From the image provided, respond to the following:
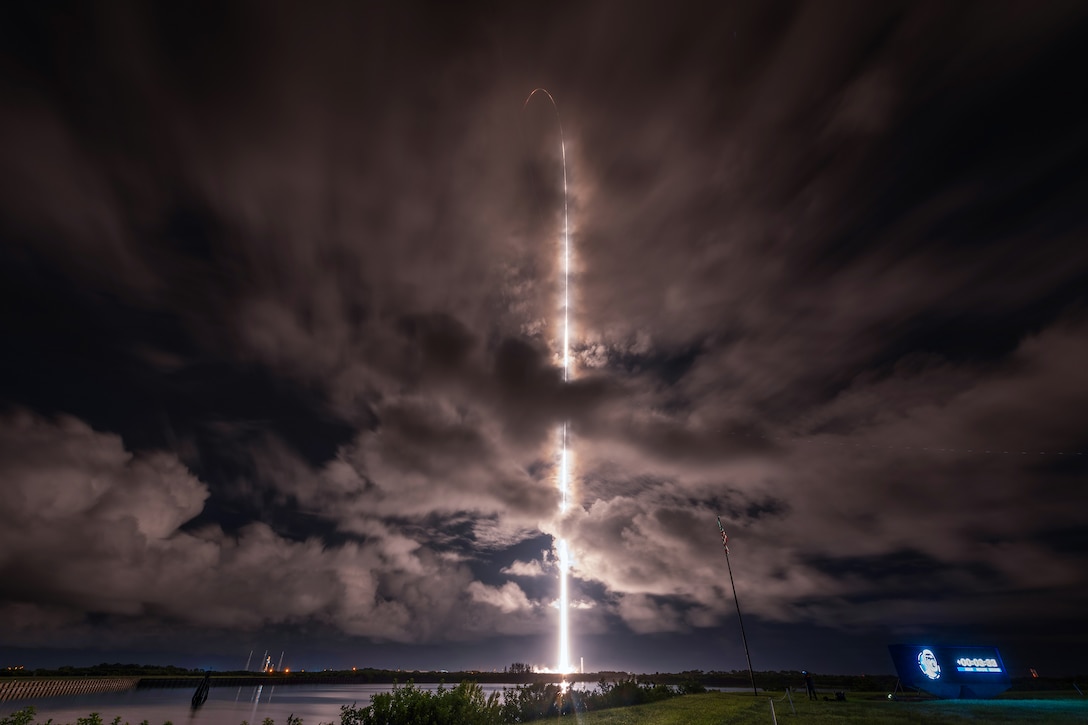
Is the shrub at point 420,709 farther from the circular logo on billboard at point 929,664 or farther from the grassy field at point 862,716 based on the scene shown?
the circular logo on billboard at point 929,664

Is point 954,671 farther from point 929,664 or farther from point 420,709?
point 420,709

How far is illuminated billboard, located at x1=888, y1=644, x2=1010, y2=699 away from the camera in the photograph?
133ft

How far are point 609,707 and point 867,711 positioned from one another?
85.7ft

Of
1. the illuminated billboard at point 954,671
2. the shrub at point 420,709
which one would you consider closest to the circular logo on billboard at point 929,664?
the illuminated billboard at point 954,671

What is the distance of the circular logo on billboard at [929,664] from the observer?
41.1 meters

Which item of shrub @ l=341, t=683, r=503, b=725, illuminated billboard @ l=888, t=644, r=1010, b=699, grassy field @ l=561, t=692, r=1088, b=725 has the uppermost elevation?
illuminated billboard @ l=888, t=644, r=1010, b=699

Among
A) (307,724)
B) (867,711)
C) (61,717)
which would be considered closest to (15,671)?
(61,717)

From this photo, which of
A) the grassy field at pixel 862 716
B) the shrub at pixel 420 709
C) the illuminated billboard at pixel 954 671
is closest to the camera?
the shrub at pixel 420 709

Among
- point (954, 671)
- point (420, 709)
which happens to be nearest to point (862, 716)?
point (954, 671)

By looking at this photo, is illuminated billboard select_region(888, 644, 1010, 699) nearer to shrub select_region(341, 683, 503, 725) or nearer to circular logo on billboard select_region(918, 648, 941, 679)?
circular logo on billboard select_region(918, 648, 941, 679)

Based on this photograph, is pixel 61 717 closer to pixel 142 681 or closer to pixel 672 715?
pixel 672 715

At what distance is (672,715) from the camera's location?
124ft

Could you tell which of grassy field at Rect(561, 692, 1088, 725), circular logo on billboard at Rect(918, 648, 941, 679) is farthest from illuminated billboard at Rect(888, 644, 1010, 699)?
grassy field at Rect(561, 692, 1088, 725)

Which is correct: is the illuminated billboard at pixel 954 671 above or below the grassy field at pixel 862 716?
above
